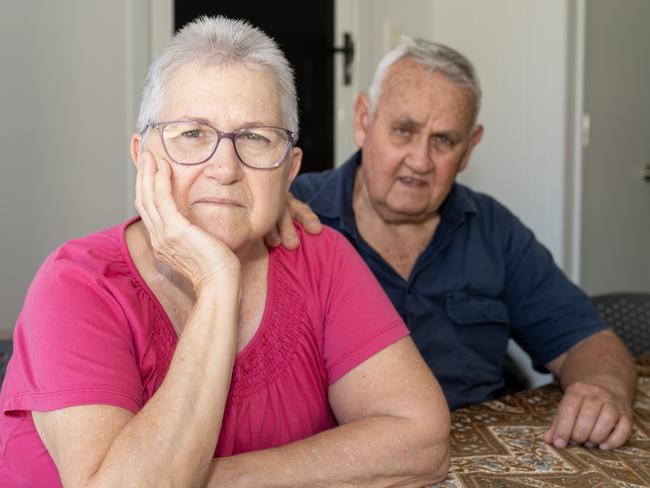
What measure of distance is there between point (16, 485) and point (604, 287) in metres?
3.46

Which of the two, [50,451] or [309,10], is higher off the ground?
[309,10]

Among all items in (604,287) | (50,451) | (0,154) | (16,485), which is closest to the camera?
(50,451)

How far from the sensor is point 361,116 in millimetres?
2188

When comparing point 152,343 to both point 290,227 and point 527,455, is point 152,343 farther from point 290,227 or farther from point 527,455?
point 527,455

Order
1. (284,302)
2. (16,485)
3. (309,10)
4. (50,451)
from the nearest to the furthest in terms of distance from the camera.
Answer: (50,451) < (16,485) < (284,302) < (309,10)

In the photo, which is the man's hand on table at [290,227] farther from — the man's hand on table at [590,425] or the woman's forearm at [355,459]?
the man's hand on table at [590,425]

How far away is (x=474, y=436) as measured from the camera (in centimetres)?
143

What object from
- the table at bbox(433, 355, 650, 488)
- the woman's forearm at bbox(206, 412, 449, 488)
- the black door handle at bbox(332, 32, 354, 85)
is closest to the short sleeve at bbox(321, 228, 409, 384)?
the woman's forearm at bbox(206, 412, 449, 488)

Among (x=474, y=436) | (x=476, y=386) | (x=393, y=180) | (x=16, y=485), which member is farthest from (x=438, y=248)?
(x=16, y=485)

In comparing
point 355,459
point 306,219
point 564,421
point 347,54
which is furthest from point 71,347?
point 347,54

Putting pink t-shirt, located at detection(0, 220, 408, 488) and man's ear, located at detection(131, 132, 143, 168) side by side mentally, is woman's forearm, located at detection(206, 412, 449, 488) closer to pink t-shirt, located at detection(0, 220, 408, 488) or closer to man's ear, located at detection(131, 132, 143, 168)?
pink t-shirt, located at detection(0, 220, 408, 488)

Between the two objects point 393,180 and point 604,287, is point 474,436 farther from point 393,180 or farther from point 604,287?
point 604,287

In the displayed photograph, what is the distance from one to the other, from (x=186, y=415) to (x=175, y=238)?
266mm

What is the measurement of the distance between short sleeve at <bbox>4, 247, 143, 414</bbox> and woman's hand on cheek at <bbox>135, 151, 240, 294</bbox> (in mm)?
102
